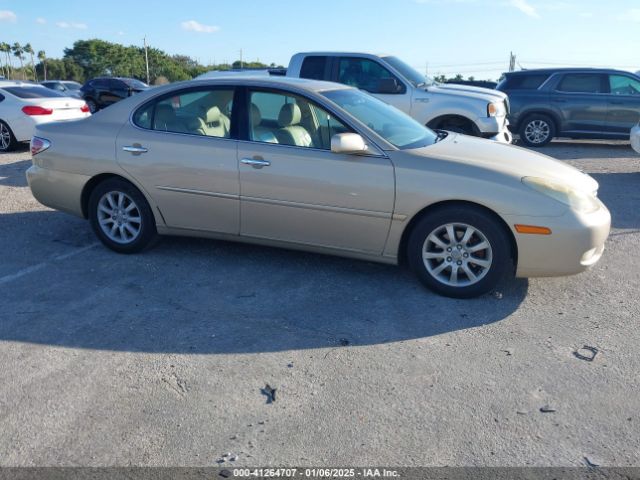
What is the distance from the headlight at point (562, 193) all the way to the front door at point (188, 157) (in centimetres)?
233

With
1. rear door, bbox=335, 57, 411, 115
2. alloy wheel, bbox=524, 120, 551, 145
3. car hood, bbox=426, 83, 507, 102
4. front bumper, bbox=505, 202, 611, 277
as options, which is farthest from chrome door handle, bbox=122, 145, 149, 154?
alloy wheel, bbox=524, 120, 551, 145

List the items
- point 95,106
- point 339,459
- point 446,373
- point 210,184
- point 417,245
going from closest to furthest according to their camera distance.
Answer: point 339,459, point 446,373, point 417,245, point 210,184, point 95,106

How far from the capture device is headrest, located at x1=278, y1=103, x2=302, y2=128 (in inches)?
198

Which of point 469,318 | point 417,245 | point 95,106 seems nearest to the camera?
point 469,318

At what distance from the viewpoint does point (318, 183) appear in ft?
15.6

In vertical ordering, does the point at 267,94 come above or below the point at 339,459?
above

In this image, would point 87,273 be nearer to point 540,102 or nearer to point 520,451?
point 520,451

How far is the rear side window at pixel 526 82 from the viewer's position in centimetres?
1331

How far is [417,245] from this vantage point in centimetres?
462

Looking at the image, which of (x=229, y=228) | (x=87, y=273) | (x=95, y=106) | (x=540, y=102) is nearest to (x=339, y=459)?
(x=229, y=228)

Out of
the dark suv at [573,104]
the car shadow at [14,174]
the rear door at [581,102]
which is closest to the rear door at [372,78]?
the dark suv at [573,104]

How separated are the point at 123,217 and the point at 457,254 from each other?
9.89ft

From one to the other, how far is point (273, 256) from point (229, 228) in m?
0.57

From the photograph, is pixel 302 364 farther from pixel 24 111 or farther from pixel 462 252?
pixel 24 111
